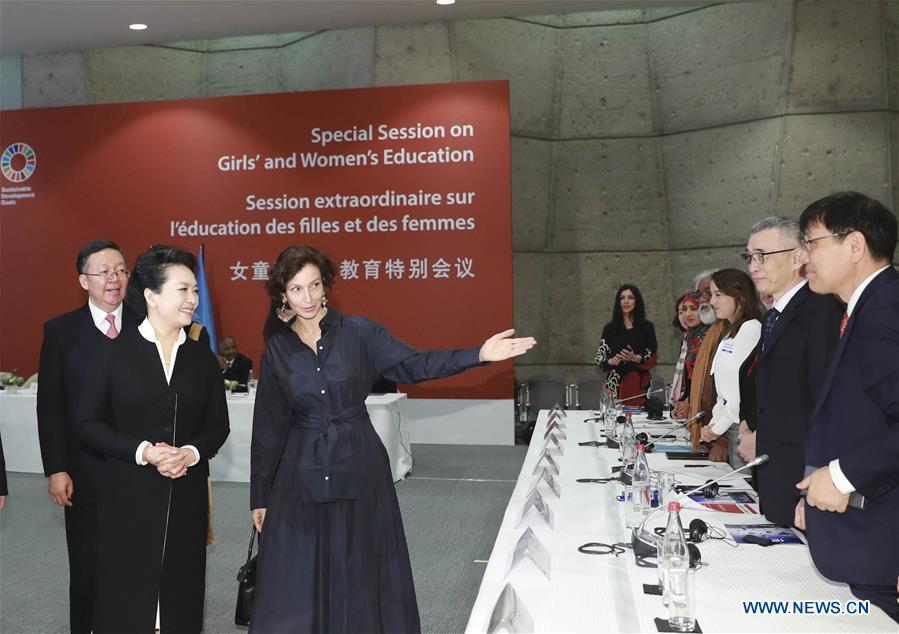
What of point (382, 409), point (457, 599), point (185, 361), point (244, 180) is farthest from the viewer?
point (244, 180)

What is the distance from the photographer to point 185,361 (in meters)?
2.66

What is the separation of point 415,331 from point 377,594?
17.3 feet

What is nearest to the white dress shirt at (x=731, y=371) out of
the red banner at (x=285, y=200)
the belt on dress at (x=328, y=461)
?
the belt on dress at (x=328, y=461)

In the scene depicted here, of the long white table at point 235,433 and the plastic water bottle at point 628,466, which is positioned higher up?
the plastic water bottle at point 628,466

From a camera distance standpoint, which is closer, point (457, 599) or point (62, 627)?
point (62, 627)

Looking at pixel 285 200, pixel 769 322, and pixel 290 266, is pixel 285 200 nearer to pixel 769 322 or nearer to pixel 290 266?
pixel 290 266

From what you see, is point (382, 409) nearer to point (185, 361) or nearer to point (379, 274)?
point (379, 274)

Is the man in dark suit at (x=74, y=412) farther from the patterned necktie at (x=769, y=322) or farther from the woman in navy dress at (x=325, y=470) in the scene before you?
the patterned necktie at (x=769, y=322)

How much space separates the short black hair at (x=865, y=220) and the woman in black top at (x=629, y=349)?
475cm

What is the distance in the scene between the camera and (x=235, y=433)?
6164 mm

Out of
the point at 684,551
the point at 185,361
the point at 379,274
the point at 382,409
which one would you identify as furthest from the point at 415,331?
the point at 684,551

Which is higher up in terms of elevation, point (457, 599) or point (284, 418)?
point (284, 418)

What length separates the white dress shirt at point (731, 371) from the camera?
3.29m

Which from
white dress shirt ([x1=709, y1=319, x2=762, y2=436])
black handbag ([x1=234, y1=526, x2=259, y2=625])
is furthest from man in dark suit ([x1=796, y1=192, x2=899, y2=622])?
black handbag ([x1=234, y1=526, x2=259, y2=625])
